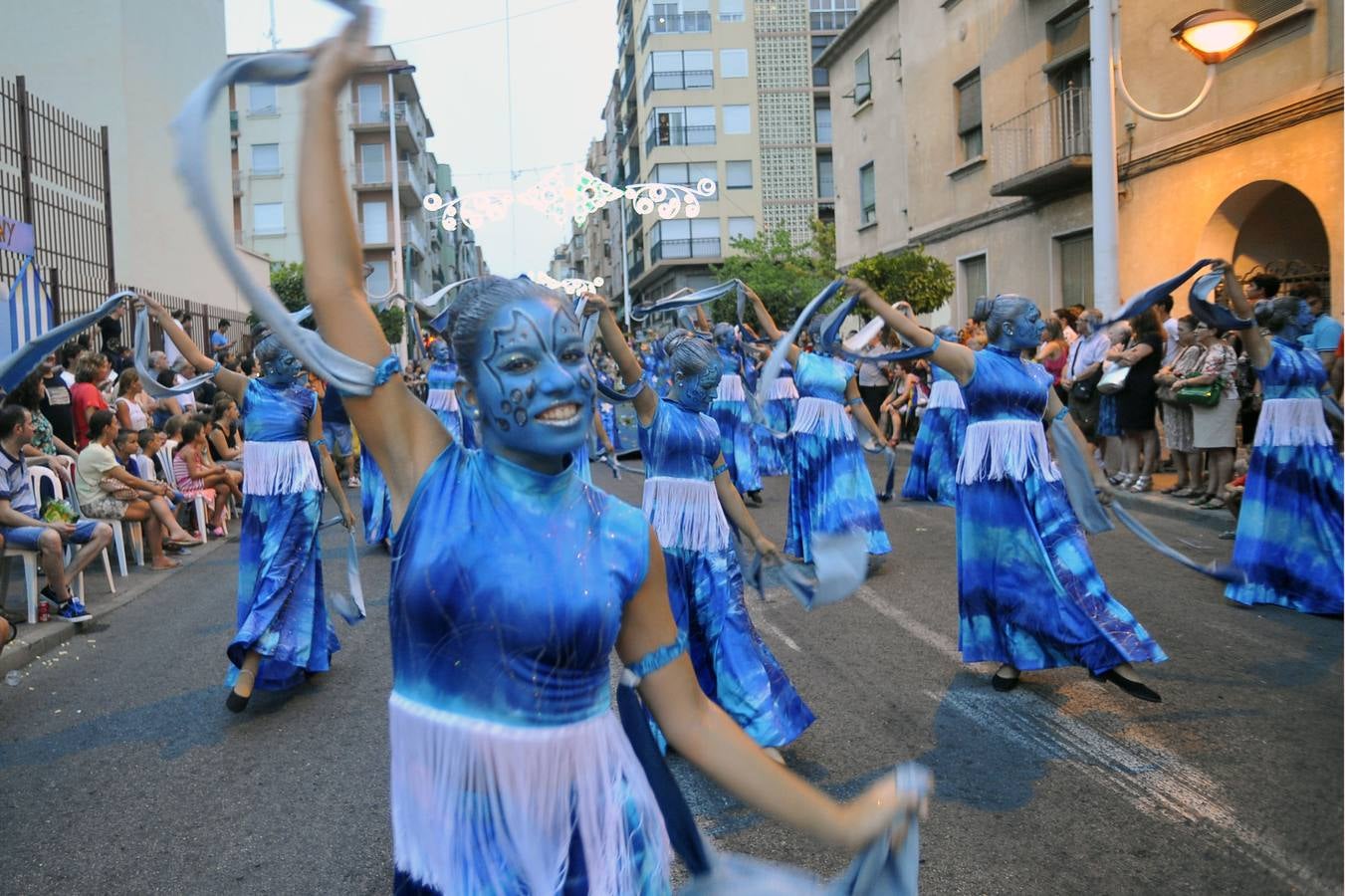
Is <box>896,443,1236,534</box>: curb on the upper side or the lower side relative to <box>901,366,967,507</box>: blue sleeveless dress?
lower

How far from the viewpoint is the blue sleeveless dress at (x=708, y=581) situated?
4844 millimetres

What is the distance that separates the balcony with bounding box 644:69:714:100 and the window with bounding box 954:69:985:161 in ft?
119

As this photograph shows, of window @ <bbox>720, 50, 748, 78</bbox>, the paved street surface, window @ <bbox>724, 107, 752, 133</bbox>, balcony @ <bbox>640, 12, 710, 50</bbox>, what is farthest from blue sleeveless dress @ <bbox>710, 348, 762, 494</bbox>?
balcony @ <bbox>640, 12, 710, 50</bbox>

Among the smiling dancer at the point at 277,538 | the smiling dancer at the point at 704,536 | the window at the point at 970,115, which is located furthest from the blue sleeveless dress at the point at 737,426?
the window at the point at 970,115

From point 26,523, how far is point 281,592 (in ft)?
10.1

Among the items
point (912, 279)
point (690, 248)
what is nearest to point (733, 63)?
point (690, 248)

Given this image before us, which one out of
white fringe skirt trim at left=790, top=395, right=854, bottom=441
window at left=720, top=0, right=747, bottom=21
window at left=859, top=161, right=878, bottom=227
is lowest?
white fringe skirt trim at left=790, top=395, right=854, bottom=441

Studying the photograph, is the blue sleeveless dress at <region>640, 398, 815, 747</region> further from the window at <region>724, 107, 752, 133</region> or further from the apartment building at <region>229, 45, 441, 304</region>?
the window at <region>724, 107, 752, 133</region>

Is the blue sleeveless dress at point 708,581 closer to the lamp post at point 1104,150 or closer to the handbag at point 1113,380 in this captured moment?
the handbag at point 1113,380

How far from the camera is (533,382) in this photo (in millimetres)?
2002

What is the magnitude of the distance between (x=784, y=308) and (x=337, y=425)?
96.2 ft

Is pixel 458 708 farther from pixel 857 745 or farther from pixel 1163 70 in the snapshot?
pixel 1163 70

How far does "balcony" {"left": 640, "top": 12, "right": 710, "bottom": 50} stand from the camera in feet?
189

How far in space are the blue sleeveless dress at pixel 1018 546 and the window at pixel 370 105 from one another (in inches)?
2201
